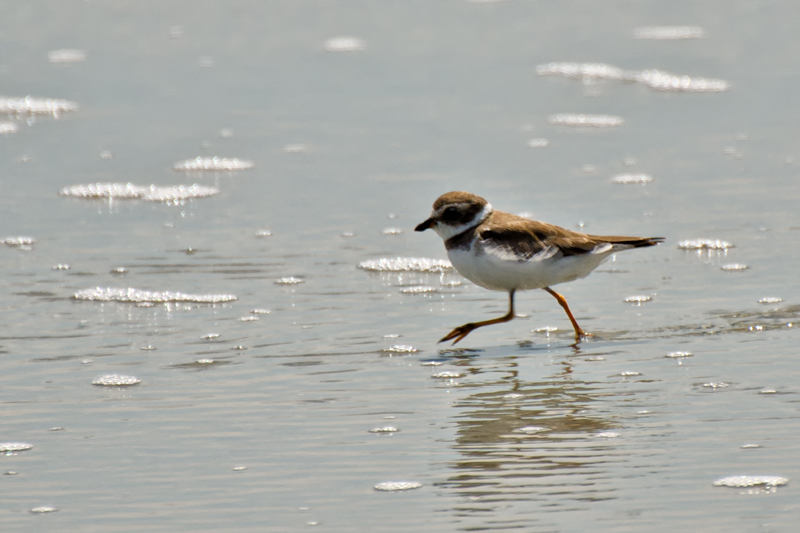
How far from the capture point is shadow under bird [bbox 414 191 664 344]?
6.22 m

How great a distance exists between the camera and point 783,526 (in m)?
3.80

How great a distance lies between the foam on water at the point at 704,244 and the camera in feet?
25.2

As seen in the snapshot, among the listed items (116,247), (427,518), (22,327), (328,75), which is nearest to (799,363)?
(427,518)

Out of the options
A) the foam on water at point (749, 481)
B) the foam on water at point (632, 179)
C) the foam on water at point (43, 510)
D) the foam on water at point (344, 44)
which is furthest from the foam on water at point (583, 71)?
the foam on water at point (43, 510)

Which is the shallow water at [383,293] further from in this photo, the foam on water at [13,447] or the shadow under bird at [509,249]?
the shadow under bird at [509,249]

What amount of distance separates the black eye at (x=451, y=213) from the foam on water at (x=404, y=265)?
1.25 metres

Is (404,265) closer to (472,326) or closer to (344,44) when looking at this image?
(472,326)

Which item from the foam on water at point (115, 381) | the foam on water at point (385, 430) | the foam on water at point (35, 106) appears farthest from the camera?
the foam on water at point (35, 106)

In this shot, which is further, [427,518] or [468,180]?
[468,180]

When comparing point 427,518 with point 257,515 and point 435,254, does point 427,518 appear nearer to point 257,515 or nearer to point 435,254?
point 257,515

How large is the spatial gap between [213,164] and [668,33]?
7660 millimetres

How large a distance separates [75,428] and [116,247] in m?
3.35

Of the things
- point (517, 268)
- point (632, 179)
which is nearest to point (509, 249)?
point (517, 268)

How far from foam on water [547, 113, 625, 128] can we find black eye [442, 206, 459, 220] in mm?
5177
